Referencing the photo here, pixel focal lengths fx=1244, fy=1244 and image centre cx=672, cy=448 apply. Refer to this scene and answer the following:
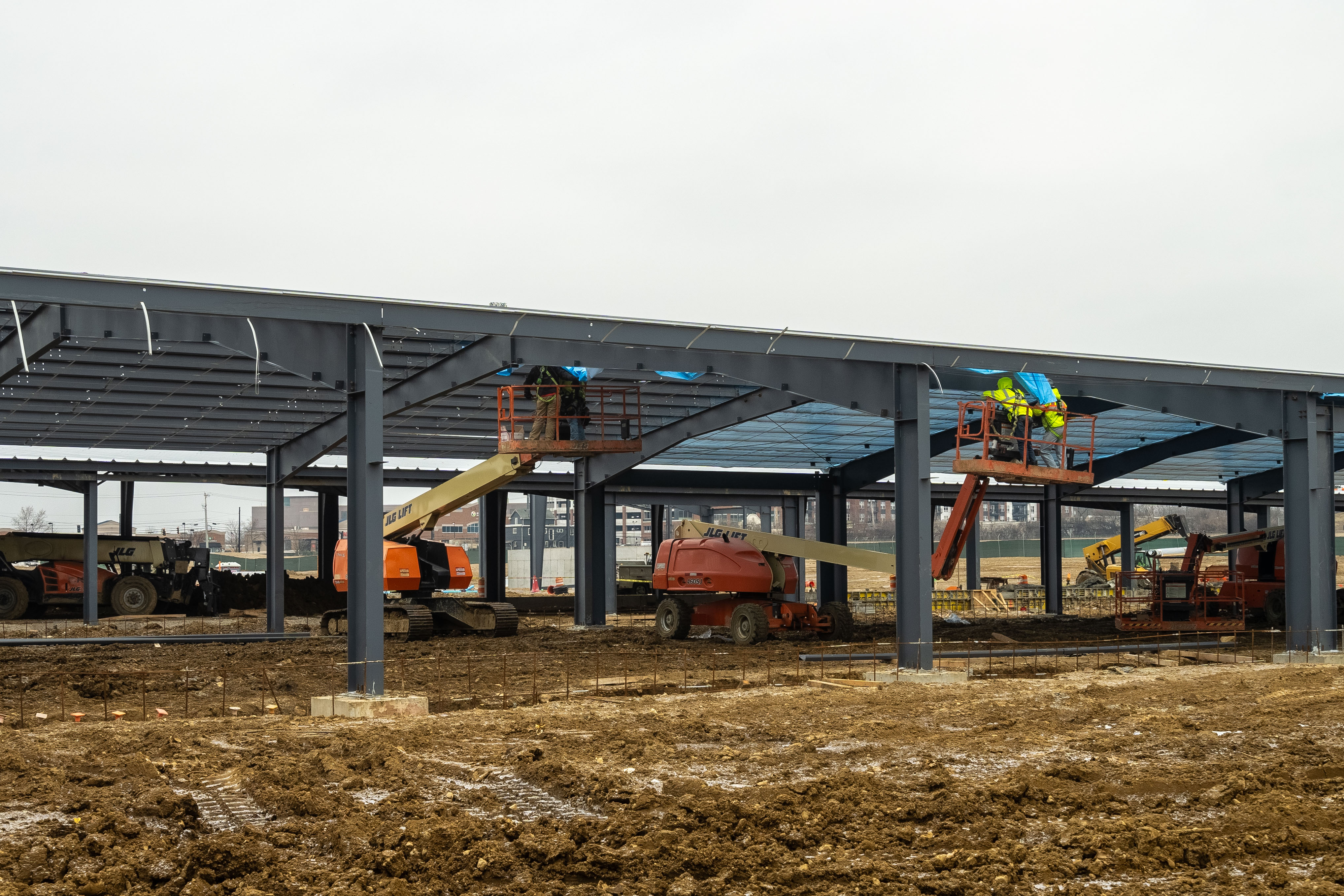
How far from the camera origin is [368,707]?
15.2 meters

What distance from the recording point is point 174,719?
1489 cm

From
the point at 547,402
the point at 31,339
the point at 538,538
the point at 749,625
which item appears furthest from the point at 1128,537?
the point at 31,339

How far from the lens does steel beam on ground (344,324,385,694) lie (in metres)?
15.6

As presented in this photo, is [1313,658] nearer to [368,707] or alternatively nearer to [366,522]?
[368,707]

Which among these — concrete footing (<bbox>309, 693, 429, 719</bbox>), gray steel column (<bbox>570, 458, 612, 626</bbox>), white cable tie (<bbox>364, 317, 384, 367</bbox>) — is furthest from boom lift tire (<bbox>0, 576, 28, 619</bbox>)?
white cable tie (<bbox>364, 317, 384, 367</bbox>)

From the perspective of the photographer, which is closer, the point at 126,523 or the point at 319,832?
the point at 319,832

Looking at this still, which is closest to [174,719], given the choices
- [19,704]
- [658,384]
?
[19,704]

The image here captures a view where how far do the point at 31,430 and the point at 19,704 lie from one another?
13.6 metres

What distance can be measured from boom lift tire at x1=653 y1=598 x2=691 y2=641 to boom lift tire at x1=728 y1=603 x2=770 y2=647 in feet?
5.47

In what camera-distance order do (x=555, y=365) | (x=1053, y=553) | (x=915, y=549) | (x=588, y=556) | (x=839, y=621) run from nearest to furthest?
1. (x=555, y=365)
2. (x=915, y=549)
3. (x=839, y=621)
4. (x=588, y=556)
5. (x=1053, y=553)

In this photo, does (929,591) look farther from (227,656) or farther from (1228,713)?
(227,656)

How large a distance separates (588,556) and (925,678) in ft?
49.8

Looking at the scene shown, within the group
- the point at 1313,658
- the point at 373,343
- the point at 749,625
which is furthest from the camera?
the point at 749,625

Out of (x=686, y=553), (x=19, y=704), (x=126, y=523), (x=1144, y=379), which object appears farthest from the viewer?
(x=126, y=523)
